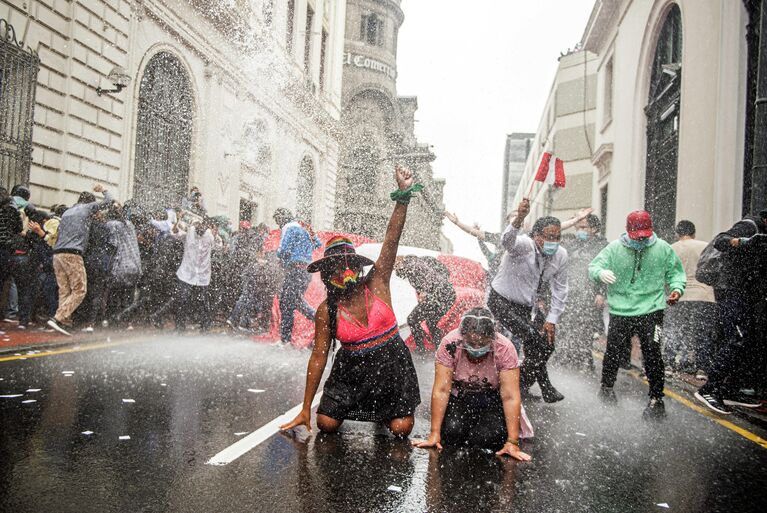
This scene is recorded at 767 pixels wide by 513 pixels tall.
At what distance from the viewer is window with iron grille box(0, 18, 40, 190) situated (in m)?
10.8

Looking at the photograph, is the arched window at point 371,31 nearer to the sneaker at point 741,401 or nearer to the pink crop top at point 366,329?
the sneaker at point 741,401

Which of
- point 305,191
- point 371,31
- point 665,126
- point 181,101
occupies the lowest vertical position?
point 305,191

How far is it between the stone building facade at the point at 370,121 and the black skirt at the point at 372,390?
38.5 m

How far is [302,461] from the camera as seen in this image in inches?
155

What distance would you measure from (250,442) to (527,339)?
9.89 ft

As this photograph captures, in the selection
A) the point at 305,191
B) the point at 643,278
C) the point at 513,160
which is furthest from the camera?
the point at 513,160

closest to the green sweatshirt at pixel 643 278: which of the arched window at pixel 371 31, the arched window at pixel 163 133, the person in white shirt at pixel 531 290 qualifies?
the person in white shirt at pixel 531 290

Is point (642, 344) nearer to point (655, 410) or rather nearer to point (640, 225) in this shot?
point (655, 410)

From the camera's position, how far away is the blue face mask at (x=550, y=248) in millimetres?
6590

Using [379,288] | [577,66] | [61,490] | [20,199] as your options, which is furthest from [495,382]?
[577,66]

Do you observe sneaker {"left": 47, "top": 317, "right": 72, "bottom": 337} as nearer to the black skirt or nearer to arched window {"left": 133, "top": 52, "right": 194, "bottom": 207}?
the black skirt

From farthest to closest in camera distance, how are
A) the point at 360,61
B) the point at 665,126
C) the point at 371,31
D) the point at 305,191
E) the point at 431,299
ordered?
the point at 371,31
the point at 360,61
the point at 305,191
the point at 665,126
the point at 431,299

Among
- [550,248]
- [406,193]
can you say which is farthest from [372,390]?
[550,248]

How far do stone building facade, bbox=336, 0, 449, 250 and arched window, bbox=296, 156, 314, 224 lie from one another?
12809mm
